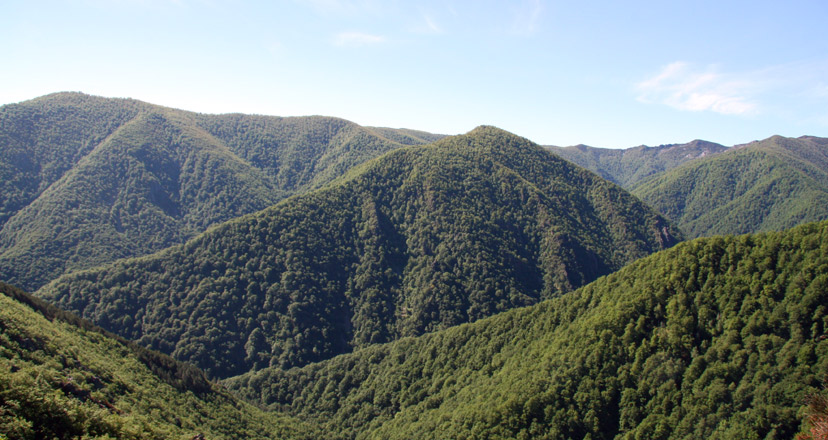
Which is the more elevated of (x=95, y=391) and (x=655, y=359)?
(x=655, y=359)

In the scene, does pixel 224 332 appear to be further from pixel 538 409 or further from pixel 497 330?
pixel 538 409

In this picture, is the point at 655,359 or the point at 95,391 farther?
the point at 655,359

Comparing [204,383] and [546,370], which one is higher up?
[546,370]

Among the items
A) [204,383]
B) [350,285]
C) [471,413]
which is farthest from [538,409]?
[350,285]

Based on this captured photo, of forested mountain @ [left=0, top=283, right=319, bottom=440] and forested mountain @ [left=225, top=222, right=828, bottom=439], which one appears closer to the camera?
forested mountain @ [left=0, top=283, right=319, bottom=440]
